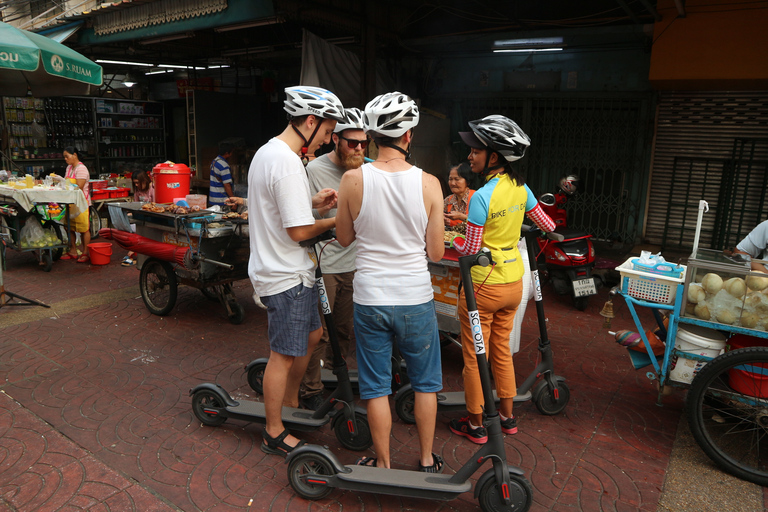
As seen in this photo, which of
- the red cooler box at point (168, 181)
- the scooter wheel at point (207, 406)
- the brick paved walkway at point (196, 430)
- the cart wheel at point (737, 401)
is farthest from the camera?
the red cooler box at point (168, 181)


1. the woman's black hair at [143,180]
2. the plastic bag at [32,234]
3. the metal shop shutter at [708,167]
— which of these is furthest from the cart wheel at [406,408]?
the plastic bag at [32,234]

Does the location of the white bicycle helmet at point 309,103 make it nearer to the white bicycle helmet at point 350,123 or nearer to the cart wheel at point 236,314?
the white bicycle helmet at point 350,123

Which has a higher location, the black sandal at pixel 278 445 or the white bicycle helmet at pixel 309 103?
the white bicycle helmet at pixel 309 103

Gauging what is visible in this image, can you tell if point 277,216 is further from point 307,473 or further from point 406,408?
point 406,408

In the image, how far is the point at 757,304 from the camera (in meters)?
3.43

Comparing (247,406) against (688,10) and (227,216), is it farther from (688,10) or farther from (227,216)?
(688,10)

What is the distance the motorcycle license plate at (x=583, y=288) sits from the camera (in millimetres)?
6605

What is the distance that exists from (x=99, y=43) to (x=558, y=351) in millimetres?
9975

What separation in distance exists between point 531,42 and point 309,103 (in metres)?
6.90

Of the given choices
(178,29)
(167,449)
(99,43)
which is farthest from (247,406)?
(99,43)

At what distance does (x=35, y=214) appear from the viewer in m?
8.30

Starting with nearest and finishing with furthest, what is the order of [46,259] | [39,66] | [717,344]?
[717,344] < [39,66] < [46,259]

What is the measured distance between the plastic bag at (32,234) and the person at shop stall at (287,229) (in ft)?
21.2

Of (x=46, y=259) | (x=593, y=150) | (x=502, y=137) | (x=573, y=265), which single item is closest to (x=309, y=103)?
(x=502, y=137)
